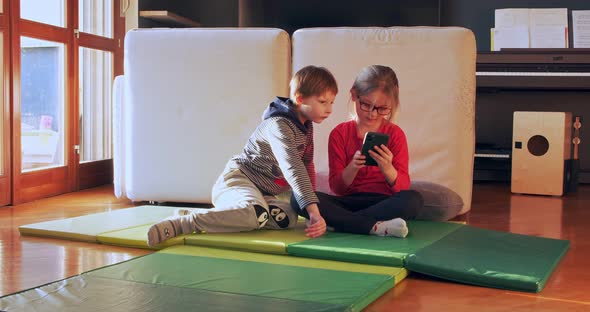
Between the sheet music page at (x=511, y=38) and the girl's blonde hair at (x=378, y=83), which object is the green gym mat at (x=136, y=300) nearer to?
the girl's blonde hair at (x=378, y=83)

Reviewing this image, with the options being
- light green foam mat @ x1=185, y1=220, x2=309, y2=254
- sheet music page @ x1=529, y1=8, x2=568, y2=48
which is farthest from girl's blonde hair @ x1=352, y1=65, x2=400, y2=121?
sheet music page @ x1=529, y1=8, x2=568, y2=48

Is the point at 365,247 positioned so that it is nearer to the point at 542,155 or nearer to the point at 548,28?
the point at 542,155

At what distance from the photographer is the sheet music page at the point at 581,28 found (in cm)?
477

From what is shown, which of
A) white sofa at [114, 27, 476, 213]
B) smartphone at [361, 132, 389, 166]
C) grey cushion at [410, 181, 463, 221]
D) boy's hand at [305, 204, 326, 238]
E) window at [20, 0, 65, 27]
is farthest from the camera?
window at [20, 0, 65, 27]

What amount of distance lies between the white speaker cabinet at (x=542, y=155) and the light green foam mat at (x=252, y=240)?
220 centimetres

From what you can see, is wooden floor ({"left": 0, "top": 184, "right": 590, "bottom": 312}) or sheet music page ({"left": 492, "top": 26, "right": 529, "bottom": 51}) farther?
sheet music page ({"left": 492, "top": 26, "right": 529, "bottom": 51})

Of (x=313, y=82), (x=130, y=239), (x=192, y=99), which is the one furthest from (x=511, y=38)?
(x=130, y=239)

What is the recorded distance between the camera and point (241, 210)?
2404 millimetres

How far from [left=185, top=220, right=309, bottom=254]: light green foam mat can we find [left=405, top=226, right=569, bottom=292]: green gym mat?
0.40 meters

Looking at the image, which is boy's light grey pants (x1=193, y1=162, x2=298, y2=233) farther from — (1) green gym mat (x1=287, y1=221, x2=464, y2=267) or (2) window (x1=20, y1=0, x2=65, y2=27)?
(2) window (x1=20, y1=0, x2=65, y2=27)

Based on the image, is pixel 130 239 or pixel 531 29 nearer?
pixel 130 239

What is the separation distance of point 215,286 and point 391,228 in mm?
763

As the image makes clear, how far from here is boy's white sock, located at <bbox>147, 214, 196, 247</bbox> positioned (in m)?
2.24

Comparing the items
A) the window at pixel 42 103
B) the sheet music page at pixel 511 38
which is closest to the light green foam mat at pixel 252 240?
the window at pixel 42 103
